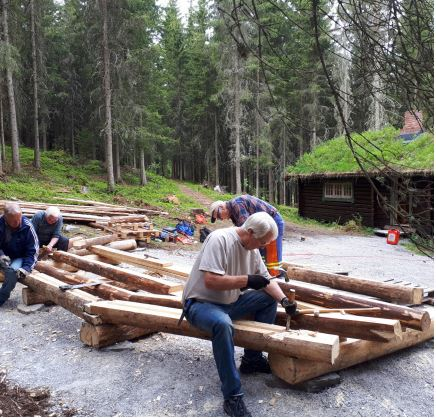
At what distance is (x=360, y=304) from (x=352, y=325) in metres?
0.99

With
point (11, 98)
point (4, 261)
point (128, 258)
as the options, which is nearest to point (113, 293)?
point (4, 261)

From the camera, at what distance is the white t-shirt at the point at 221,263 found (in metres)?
3.45

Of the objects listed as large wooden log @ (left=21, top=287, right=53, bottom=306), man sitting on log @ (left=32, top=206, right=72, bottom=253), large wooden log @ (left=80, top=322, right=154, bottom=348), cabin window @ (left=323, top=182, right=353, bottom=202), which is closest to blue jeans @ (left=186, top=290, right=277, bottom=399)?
large wooden log @ (left=80, top=322, right=154, bottom=348)

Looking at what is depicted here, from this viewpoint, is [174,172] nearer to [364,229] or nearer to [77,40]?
[77,40]

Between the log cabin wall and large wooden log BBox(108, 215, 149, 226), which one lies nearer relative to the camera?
large wooden log BBox(108, 215, 149, 226)

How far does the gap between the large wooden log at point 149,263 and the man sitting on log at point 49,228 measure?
2.47ft

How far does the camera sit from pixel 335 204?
20.8 m

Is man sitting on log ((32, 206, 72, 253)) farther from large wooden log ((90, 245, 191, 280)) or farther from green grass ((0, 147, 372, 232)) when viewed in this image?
green grass ((0, 147, 372, 232))

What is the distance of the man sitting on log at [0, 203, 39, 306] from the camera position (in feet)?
19.8

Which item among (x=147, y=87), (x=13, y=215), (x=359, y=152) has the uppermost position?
(x=147, y=87)

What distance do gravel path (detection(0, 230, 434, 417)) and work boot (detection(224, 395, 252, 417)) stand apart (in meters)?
0.13

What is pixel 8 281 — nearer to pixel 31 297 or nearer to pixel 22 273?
pixel 22 273

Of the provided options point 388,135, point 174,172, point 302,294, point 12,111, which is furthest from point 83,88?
point 302,294

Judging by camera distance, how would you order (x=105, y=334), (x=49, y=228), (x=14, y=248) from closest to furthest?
(x=105, y=334), (x=14, y=248), (x=49, y=228)
